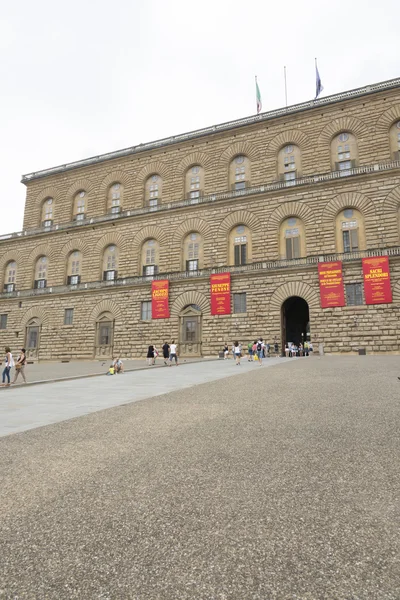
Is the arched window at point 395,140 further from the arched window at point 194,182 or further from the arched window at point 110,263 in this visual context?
the arched window at point 110,263

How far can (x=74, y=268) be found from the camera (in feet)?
106

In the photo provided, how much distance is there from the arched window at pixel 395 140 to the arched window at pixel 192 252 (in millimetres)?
14686

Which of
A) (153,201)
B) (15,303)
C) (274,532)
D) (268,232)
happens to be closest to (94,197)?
(153,201)

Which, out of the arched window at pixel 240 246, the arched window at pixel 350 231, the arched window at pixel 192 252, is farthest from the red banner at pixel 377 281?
the arched window at pixel 192 252

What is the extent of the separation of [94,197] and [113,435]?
106ft

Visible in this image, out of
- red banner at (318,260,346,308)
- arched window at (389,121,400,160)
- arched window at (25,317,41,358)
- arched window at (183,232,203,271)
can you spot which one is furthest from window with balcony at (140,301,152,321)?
arched window at (389,121,400,160)

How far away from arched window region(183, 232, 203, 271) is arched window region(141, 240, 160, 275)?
8.17 ft

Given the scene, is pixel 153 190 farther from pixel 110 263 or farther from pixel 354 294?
pixel 354 294

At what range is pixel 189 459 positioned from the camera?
3283 millimetres

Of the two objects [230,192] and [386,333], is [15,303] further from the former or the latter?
[386,333]

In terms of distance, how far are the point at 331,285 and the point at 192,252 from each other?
1095cm

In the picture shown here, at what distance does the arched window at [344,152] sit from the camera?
83.2 ft

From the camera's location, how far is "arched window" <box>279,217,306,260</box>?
2509 centimetres

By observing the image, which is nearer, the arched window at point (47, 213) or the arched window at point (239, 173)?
the arched window at point (239, 173)
